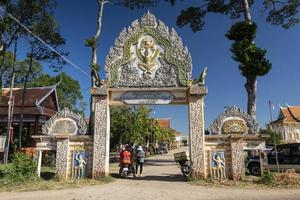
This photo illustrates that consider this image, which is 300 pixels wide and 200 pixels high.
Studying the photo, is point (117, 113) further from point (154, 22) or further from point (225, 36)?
point (154, 22)

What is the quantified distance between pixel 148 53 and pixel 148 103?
2094 mm

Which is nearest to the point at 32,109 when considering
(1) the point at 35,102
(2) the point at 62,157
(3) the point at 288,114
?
(1) the point at 35,102

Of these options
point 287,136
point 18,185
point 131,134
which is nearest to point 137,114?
point 131,134

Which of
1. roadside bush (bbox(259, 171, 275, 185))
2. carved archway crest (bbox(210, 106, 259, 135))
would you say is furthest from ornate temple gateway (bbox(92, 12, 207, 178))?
roadside bush (bbox(259, 171, 275, 185))

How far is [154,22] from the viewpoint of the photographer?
12766mm

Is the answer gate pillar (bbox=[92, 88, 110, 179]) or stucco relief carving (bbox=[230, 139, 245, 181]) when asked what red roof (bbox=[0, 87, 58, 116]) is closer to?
gate pillar (bbox=[92, 88, 110, 179])

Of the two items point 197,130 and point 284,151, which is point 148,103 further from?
point 284,151

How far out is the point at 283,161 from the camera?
14438 millimetres

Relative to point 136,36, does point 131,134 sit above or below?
below

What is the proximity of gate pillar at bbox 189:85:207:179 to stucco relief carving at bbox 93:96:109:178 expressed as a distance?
11.0 feet

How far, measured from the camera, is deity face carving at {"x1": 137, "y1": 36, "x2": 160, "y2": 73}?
12406mm

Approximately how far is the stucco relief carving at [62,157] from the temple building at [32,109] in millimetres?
11701

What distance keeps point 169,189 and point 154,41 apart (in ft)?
19.9

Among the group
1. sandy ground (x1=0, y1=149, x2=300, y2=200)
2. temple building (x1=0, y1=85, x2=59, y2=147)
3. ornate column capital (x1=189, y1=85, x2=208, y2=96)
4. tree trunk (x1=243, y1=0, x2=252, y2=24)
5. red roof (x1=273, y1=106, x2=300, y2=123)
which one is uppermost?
tree trunk (x1=243, y1=0, x2=252, y2=24)
